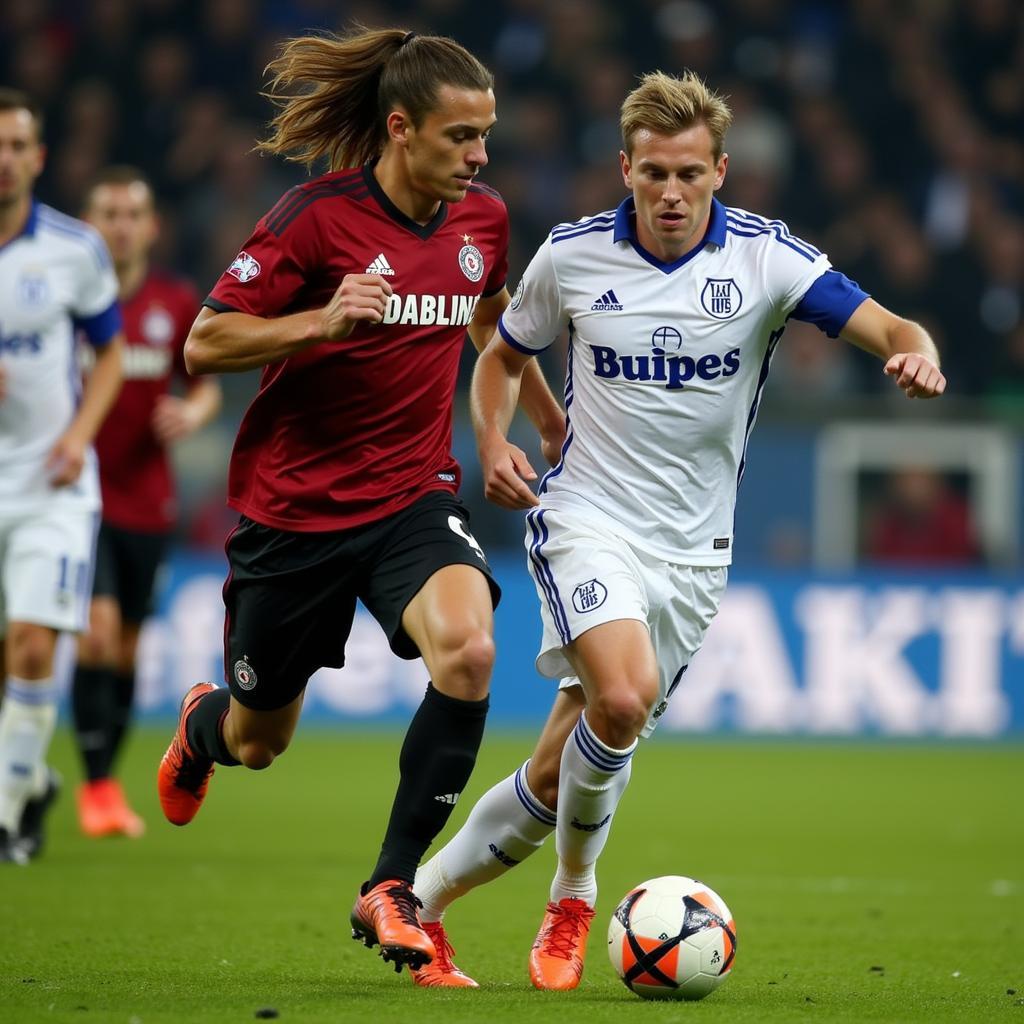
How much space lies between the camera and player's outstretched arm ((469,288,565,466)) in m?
5.64

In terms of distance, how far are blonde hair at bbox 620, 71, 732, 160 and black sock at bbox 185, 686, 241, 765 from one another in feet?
6.87

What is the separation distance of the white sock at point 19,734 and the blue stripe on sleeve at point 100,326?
1398 mm

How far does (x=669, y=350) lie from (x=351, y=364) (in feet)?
2.87

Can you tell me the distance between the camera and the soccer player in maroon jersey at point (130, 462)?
8.97m

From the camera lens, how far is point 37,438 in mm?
7578

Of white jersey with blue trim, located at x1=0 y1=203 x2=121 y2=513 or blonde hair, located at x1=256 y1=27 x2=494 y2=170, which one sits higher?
blonde hair, located at x1=256 y1=27 x2=494 y2=170

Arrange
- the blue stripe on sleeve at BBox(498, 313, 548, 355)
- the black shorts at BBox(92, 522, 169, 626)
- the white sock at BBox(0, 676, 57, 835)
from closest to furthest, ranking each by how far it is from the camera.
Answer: the blue stripe on sleeve at BBox(498, 313, 548, 355) < the white sock at BBox(0, 676, 57, 835) < the black shorts at BBox(92, 522, 169, 626)

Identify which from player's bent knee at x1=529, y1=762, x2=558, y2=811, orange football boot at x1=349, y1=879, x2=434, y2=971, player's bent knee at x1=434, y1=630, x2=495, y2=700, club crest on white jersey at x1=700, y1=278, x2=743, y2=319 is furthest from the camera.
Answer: player's bent knee at x1=529, y1=762, x2=558, y2=811

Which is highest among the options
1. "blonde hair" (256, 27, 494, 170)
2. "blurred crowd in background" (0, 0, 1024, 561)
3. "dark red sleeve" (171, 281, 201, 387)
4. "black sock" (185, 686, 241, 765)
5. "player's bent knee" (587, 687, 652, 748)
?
"blurred crowd in background" (0, 0, 1024, 561)

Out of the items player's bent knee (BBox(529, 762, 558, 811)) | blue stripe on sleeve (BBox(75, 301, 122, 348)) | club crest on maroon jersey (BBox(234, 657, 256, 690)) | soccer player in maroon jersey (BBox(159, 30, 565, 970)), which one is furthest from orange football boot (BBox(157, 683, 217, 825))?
blue stripe on sleeve (BBox(75, 301, 122, 348))

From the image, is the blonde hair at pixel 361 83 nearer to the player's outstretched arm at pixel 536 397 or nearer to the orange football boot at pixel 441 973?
the player's outstretched arm at pixel 536 397

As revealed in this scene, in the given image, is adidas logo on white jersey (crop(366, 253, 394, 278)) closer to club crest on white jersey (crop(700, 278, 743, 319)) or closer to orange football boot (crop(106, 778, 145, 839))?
club crest on white jersey (crop(700, 278, 743, 319))

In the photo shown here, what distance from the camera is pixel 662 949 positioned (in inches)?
185

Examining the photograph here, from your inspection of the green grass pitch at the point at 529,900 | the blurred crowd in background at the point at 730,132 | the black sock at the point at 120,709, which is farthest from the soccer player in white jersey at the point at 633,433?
the blurred crowd in background at the point at 730,132
